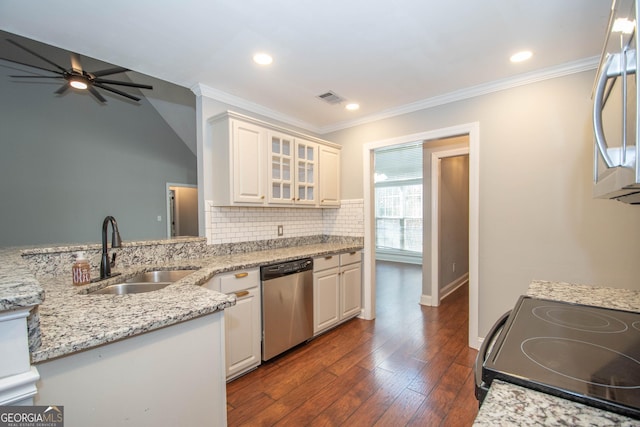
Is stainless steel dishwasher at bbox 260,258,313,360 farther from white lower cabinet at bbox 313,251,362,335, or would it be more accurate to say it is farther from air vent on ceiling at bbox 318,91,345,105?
air vent on ceiling at bbox 318,91,345,105

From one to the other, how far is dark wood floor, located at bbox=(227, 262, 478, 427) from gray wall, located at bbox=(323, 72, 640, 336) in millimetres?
603

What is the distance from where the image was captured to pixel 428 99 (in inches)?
116

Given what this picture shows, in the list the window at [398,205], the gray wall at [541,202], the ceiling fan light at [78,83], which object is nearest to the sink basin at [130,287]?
the ceiling fan light at [78,83]

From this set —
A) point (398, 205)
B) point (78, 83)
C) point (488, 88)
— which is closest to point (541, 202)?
point (488, 88)

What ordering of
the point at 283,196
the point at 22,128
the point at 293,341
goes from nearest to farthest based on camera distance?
the point at 293,341 → the point at 283,196 → the point at 22,128

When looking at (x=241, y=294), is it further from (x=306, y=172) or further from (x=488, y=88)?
(x=488, y=88)

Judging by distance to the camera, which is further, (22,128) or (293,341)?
(22,128)

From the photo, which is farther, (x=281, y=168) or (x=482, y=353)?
(x=281, y=168)

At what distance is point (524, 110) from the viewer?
2.49 m

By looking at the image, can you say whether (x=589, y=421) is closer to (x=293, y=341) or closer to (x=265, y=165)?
(x=293, y=341)

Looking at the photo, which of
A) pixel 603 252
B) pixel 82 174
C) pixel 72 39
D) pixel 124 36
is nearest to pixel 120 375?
pixel 124 36

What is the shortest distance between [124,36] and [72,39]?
36 centimetres

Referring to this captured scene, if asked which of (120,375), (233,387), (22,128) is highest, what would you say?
(22,128)

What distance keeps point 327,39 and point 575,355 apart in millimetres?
2040
